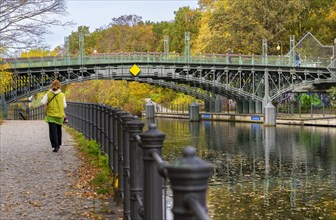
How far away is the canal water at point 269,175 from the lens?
15.2 metres

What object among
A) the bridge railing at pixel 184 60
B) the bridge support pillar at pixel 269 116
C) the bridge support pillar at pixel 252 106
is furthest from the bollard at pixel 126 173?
the bridge support pillar at pixel 252 106

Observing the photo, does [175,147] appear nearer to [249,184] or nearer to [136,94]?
[249,184]

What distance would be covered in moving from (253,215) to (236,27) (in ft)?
167

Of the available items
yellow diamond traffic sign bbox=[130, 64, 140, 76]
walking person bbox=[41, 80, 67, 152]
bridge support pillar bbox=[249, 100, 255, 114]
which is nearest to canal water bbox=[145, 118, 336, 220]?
walking person bbox=[41, 80, 67, 152]

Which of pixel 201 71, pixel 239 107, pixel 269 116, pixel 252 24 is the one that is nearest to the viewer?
pixel 269 116

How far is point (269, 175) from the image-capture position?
69.8ft

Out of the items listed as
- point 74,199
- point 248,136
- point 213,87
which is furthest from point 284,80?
point 74,199

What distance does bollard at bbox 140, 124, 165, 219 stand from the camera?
177 inches

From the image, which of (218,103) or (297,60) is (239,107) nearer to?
(218,103)

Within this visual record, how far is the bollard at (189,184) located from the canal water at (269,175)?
11.2 metres

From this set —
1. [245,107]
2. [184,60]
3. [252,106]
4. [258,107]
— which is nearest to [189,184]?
[184,60]

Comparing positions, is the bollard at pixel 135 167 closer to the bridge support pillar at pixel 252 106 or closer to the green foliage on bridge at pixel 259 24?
the bridge support pillar at pixel 252 106

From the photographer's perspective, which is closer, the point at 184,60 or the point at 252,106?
the point at 184,60

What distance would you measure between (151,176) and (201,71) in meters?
54.9
